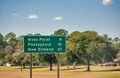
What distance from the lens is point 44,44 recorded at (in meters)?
31.9

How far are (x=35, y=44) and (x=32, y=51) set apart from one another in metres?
0.72

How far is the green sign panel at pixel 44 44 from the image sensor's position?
103 ft

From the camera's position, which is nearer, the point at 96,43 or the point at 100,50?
the point at 96,43

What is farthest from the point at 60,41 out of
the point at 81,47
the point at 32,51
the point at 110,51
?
the point at 110,51

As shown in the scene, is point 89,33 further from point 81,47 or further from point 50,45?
point 50,45

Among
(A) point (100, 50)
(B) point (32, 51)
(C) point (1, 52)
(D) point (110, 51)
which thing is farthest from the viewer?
(C) point (1, 52)

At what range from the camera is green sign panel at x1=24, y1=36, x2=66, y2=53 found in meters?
31.5

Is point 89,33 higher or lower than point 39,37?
higher

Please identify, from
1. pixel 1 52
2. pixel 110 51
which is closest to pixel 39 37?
pixel 110 51

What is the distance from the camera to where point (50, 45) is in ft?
105

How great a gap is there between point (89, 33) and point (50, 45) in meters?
59.9

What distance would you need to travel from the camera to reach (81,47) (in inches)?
3413

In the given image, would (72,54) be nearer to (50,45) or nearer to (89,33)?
(89,33)

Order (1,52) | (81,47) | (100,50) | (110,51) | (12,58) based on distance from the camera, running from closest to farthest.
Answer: (81,47), (100,50), (110,51), (12,58), (1,52)
